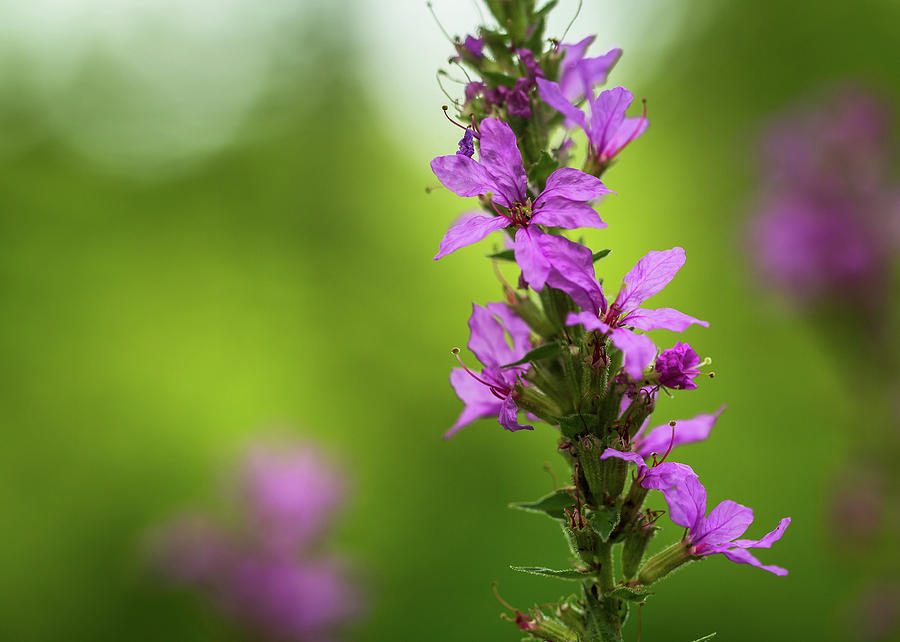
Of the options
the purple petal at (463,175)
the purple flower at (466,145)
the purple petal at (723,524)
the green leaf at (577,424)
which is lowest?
the purple petal at (723,524)

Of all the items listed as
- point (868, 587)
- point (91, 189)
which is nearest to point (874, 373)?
point (868, 587)

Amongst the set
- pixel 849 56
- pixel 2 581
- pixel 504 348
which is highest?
pixel 849 56

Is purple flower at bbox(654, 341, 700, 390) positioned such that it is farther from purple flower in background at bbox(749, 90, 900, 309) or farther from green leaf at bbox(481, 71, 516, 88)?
purple flower in background at bbox(749, 90, 900, 309)

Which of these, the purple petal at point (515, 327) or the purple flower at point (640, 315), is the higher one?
the purple petal at point (515, 327)

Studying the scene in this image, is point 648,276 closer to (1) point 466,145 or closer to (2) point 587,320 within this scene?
(2) point 587,320

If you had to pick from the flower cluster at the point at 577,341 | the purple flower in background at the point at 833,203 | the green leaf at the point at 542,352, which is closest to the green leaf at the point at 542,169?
the flower cluster at the point at 577,341

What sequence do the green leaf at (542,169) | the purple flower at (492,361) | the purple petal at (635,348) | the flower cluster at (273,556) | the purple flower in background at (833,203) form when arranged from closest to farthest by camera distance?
the purple petal at (635,348), the green leaf at (542,169), the purple flower at (492,361), the flower cluster at (273,556), the purple flower in background at (833,203)

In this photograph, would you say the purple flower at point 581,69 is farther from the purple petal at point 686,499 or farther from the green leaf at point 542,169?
the purple petal at point 686,499

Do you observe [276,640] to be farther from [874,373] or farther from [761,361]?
[761,361]
